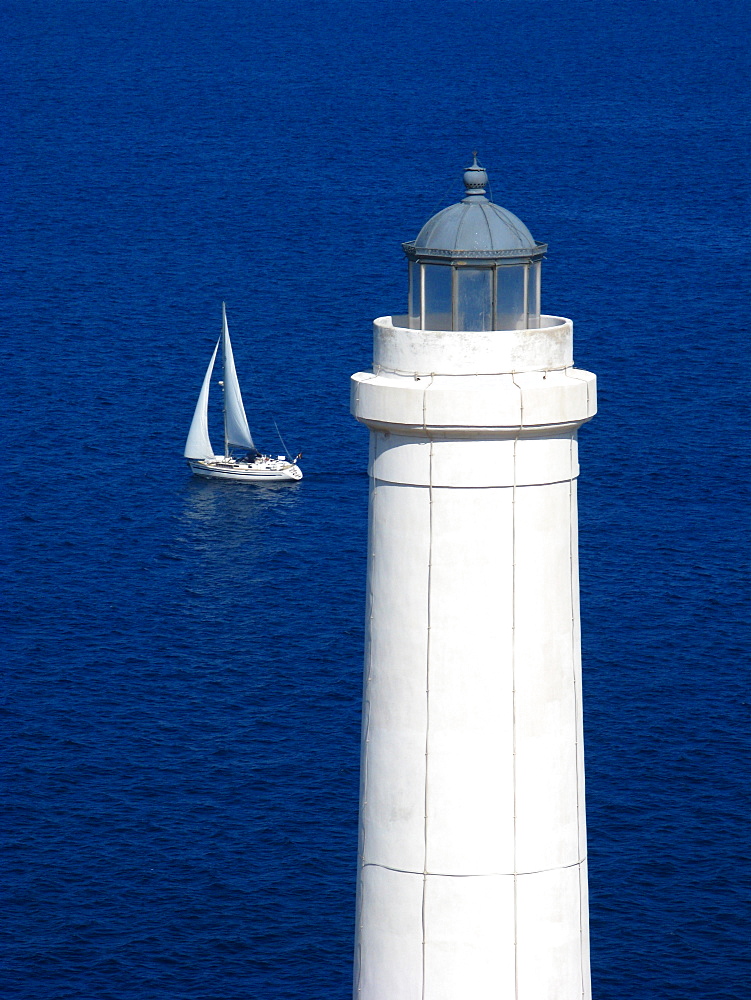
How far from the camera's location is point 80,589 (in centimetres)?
11519

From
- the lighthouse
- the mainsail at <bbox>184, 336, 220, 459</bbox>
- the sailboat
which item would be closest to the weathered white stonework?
the lighthouse

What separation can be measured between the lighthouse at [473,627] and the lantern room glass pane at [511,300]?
2cm

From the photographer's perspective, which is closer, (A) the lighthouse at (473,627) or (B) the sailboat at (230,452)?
(A) the lighthouse at (473,627)

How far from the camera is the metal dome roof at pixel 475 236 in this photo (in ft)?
63.4

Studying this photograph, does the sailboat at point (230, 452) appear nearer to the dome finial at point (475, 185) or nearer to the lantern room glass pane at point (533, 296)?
the dome finial at point (475, 185)

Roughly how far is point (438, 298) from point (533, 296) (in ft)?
3.22

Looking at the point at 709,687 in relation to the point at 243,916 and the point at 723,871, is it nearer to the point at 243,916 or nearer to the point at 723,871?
the point at 723,871

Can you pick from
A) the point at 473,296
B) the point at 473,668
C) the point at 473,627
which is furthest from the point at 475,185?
the point at 473,668

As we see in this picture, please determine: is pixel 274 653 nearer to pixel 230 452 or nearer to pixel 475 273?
pixel 230 452

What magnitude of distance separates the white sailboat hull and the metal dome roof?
11918cm

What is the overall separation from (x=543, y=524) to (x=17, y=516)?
112509mm

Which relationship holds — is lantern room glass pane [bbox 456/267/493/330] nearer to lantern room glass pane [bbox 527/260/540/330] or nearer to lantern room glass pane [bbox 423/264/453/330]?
lantern room glass pane [bbox 423/264/453/330]

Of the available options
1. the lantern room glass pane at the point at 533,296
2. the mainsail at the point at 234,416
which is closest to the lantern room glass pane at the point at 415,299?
the lantern room glass pane at the point at 533,296

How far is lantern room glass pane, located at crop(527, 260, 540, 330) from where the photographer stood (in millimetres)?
19453
